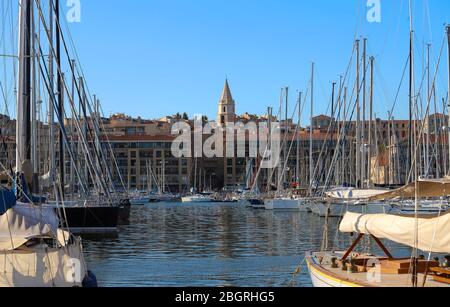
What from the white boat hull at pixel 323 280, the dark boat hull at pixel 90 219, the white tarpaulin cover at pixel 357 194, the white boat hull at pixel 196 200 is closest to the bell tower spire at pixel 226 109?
the white boat hull at pixel 196 200

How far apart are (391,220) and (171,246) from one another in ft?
61.1

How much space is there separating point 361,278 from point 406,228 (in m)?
1.37

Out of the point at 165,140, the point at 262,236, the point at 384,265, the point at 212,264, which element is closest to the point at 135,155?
the point at 165,140

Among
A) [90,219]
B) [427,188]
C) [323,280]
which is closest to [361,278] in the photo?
[323,280]

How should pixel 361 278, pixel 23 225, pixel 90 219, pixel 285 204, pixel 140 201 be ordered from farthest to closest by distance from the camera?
pixel 140 201, pixel 285 204, pixel 90 219, pixel 23 225, pixel 361 278

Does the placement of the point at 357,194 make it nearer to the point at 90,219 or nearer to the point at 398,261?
the point at 398,261

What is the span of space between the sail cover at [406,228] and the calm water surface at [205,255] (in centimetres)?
383

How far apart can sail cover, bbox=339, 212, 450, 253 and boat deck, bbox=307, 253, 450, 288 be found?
70 centimetres

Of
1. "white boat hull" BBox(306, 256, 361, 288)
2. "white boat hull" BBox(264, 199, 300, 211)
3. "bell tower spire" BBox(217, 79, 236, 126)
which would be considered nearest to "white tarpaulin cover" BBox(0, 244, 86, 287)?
"white boat hull" BBox(306, 256, 361, 288)

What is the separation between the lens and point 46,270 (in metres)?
13.8

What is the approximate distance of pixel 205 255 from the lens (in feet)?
96.5

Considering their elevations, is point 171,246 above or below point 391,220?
below

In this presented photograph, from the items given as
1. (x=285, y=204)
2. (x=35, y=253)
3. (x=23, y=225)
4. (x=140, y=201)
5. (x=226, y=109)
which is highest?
(x=226, y=109)
